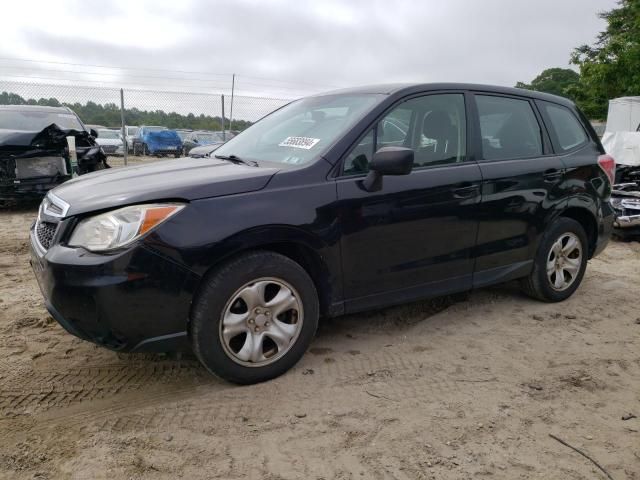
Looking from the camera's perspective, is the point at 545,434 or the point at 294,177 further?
the point at 294,177


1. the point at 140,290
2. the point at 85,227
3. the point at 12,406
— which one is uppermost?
the point at 85,227

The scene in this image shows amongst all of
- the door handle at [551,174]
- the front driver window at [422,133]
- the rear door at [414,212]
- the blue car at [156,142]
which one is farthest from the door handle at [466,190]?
the blue car at [156,142]

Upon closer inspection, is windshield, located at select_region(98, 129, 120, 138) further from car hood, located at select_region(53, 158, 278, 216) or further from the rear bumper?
the rear bumper

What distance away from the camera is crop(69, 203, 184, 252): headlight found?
2.52 meters

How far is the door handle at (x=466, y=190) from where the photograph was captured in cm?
350

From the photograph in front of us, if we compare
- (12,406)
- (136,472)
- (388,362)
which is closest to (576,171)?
(388,362)

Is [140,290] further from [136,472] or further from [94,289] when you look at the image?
[136,472]

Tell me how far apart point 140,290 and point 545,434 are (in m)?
2.08

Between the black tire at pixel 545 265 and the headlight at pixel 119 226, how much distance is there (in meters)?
2.96

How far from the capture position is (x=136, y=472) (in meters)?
2.18

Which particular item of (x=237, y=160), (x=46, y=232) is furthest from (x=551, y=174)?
(x=46, y=232)

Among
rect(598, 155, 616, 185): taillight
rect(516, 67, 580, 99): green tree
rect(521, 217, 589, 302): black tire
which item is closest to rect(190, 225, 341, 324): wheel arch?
rect(521, 217, 589, 302): black tire

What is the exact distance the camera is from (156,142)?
22.0 metres

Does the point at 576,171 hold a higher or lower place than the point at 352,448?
higher
